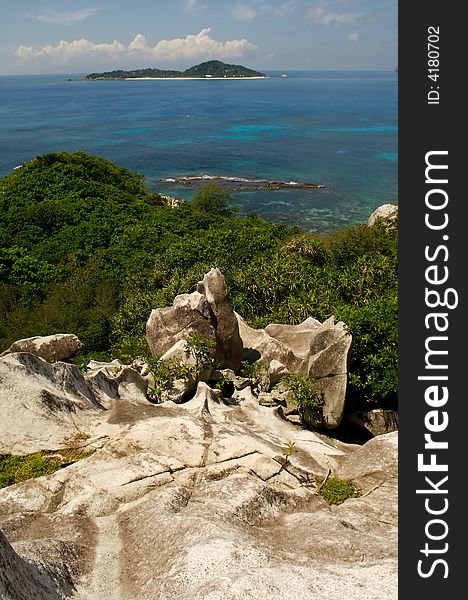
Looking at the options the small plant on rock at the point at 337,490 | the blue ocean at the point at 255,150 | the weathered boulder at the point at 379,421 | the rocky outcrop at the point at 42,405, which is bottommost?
the weathered boulder at the point at 379,421

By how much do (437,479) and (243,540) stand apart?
345cm

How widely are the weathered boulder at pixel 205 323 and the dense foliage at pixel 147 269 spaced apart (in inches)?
102

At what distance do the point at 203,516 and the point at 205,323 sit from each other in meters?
10.7

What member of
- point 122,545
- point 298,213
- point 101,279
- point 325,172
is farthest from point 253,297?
point 325,172

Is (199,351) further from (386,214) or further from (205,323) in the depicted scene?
(386,214)

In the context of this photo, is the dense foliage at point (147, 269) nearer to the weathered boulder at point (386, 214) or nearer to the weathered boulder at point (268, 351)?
the weathered boulder at point (268, 351)

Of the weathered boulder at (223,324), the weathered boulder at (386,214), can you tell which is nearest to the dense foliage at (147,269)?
the weathered boulder at (223,324)

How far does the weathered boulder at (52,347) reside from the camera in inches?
819

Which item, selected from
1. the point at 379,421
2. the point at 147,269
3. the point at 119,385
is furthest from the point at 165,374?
the point at 147,269

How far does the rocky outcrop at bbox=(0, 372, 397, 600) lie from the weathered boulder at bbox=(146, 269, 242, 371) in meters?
4.53

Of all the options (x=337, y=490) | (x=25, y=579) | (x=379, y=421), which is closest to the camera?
(x=25, y=579)

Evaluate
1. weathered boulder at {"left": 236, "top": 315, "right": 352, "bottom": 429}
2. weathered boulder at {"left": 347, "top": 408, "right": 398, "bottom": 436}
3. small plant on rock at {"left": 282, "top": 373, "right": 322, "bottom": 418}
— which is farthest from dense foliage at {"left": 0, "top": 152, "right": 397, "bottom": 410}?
small plant on rock at {"left": 282, "top": 373, "right": 322, "bottom": 418}

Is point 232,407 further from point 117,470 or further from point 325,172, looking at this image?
point 325,172

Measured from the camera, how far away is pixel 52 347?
2125 cm
